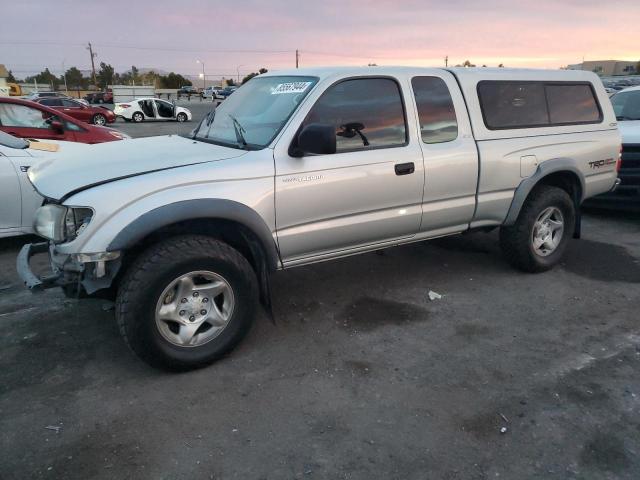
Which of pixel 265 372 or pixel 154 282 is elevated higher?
pixel 154 282

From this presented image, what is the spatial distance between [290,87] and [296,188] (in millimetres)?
878

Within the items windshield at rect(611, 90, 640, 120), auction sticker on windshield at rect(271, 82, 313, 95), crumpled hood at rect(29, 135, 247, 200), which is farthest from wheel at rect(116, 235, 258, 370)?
windshield at rect(611, 90, 640, 120)

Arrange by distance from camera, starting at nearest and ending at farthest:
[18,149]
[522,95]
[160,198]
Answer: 1. [160,198]
2. [522,95]
3. [18,149]

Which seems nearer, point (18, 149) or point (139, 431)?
point (139, 431)

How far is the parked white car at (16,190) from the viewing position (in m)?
5.27

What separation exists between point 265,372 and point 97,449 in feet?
3.55

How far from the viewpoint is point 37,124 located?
7441 millimetres

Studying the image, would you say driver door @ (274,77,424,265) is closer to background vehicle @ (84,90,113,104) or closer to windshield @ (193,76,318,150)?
windshield @ (193,76,318,150)

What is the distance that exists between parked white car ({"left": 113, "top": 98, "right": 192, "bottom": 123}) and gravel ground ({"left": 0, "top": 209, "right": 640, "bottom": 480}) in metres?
26.9

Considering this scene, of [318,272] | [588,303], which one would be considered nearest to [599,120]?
[588,303]

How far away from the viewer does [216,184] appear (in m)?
3.26

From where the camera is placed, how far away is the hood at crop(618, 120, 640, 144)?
273 inches

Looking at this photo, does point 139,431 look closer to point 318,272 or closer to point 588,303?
point 318,272

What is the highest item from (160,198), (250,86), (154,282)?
(250,86)
